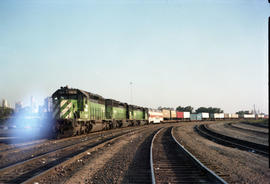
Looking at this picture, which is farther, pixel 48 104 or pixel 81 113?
pixel 81 113

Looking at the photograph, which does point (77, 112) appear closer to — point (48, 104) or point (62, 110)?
point (62, 110)

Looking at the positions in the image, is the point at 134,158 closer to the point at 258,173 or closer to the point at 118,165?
the point at 118,165

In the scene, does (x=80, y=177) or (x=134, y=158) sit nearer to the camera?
(x=80, y=177)

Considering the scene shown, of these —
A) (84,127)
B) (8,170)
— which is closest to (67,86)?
(84,127)

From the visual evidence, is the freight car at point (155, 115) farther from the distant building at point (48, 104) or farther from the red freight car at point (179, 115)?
the distant building at point (48, 104)

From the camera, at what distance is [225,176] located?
20.2 ft

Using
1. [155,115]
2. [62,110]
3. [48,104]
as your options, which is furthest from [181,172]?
[155,115]

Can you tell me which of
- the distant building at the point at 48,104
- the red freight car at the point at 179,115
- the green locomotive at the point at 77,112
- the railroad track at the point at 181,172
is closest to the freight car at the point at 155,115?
the red freight car at the point at 179,115

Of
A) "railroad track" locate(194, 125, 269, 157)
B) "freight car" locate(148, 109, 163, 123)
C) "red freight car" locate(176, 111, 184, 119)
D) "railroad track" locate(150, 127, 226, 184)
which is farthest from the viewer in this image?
"red freight car" locate(176, 111, 184, 119)

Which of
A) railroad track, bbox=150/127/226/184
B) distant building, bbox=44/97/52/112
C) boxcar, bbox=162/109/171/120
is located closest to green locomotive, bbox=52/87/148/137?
distant building, bbox=44/97/52/112

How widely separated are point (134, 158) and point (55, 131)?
8.80m

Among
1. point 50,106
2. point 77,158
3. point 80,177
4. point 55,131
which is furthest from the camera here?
point 50,106

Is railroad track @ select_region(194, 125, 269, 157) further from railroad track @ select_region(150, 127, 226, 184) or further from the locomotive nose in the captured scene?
the locomotive nose

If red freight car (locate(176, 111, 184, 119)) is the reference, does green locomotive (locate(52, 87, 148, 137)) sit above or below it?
above
